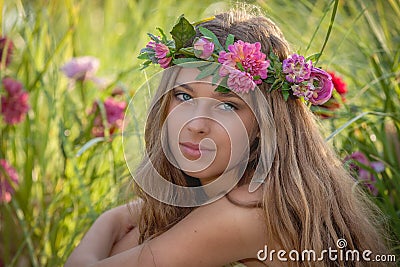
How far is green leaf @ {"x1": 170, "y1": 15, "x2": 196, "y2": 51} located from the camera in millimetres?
1813

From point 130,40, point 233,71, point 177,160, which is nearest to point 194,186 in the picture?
point 177,160

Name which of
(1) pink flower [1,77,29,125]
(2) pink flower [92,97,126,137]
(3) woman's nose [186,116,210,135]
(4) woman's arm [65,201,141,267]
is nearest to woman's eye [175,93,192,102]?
(3) woman's nose [186,116,210,135]

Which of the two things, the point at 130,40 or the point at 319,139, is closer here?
the point at 319,139

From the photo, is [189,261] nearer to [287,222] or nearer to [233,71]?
[287,222]

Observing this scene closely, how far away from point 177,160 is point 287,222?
35cm

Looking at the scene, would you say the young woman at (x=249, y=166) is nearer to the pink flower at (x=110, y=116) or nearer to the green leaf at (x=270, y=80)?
the green leaf at (x=270, y=80)

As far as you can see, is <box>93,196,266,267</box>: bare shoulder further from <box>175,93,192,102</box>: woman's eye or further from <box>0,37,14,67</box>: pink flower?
<box>0,37,14,67</box>: pink flower

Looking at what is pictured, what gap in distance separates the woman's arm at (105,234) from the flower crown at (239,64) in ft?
1.76

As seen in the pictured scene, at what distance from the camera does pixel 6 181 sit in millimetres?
2496

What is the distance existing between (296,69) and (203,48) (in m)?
0.24

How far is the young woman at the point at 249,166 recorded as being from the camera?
5.69 ft

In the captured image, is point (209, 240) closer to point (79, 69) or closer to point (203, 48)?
point (203, 48)

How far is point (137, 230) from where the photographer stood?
214cm

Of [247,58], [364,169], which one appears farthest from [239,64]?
[364,169]
